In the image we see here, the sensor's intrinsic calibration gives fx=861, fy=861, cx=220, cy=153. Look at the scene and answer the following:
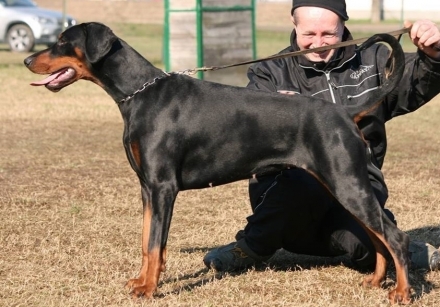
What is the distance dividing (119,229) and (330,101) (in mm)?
2166

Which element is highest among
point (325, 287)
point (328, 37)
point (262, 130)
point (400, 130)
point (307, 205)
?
point (328, 37)

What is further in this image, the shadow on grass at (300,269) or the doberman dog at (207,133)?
the shadow on grass at (300,269)

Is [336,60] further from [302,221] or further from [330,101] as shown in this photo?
[302,221]

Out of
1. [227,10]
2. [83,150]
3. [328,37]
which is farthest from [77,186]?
[227,10]

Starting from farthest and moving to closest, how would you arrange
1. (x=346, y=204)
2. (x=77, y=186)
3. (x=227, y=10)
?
(x=227, y=10), (x=77, y=186), (x=346, y=204)

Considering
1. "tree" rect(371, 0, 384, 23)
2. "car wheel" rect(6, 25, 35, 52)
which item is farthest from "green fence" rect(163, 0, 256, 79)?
"tree" rect(371, 0, 384, 23)

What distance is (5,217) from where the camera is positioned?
6953 mm

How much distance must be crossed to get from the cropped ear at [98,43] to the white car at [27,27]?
61.8 ft

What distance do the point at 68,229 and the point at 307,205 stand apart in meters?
2.11

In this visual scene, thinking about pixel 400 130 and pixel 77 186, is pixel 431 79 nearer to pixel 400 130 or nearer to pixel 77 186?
pixel 77 186

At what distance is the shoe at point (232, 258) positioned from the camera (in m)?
5.61

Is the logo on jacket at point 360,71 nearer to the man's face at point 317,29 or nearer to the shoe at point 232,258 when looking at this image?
the man's face at point 317,29

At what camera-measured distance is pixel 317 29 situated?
5.34 meters

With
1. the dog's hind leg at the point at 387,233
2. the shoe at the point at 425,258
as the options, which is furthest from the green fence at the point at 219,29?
the dog's hind leg at the point at 387,233
